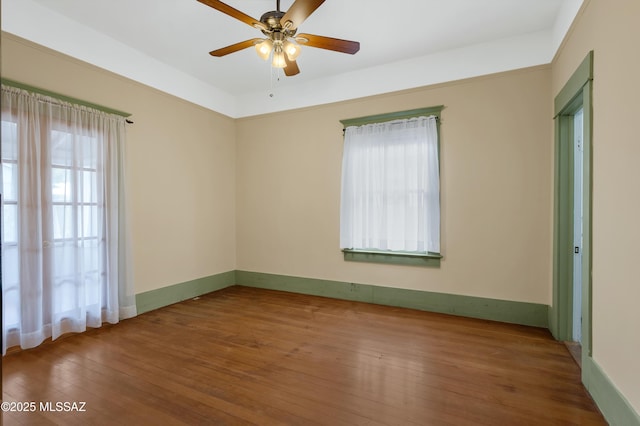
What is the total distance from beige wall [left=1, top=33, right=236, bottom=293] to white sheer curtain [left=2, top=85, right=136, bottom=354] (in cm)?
22

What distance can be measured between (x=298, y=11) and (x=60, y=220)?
302cm

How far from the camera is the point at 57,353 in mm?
3264

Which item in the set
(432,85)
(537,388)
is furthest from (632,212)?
(432,85)

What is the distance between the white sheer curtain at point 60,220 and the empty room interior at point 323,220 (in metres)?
0.02

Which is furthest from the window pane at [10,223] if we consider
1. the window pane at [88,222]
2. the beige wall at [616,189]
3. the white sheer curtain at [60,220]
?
the beige wall at [616,189]

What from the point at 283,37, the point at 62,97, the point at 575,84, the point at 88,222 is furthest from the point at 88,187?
the point at 575,84

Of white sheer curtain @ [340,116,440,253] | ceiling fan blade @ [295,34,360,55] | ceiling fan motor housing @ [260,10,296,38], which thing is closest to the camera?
ceiling fan motor housing @ [260,10,296,38]

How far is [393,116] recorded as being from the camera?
461 cm

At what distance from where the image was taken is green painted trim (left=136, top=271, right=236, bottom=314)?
4398 mm

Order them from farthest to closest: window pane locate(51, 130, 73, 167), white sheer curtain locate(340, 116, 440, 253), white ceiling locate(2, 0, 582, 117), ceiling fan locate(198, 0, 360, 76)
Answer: white sheer curtain locate(340, 116, 440, 253)
window pane locate(51, 130, 73, 167)
white ceiling locate(2, 0, 582, 117)
ceiling fan locate(198, 0, 360, 76)

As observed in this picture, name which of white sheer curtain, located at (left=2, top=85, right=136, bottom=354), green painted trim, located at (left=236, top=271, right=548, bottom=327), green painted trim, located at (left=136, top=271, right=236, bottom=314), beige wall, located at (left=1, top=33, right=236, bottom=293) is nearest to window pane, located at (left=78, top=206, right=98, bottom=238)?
white sheer curtain, located at (left=2, top=85, right=136, bottom=354)

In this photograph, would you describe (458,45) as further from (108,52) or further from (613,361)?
(108,52)

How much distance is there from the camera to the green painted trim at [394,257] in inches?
173

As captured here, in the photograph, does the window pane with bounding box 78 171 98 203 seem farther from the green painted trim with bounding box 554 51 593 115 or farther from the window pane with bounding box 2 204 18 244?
the green painted trim with bounding box 554 51 593 115
